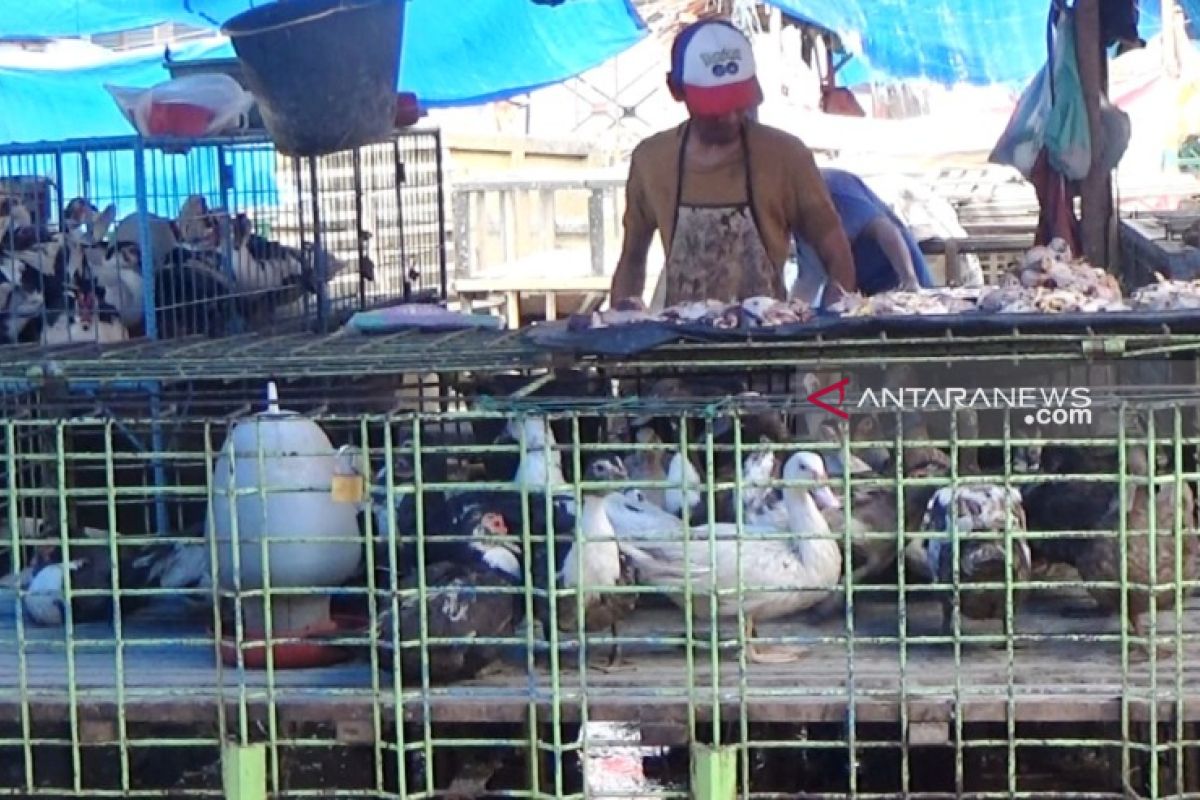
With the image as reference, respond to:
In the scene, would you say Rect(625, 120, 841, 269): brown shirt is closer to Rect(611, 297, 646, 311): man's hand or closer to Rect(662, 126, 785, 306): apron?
Rect(662, 126, 785, 306): apron

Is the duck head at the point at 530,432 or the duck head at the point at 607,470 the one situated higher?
the duck head at the point at 530,432

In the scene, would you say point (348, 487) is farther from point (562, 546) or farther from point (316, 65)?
point (316, 65)

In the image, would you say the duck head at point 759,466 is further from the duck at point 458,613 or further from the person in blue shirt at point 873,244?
the person in blue shirt at point 873,244

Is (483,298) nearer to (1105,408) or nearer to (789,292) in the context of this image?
(789,292)

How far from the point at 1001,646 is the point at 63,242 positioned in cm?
367

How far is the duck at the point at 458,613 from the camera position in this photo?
4238 millimetres

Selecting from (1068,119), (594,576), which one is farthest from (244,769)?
(1068,119)

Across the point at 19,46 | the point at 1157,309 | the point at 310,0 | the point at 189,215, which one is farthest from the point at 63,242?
the point at 19,46

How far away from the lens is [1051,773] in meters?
5.34

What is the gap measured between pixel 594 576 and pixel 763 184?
8.05ft

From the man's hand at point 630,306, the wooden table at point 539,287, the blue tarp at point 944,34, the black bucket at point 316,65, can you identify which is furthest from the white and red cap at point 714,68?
the wooden table at point 539,287

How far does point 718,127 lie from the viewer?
21.2 feet

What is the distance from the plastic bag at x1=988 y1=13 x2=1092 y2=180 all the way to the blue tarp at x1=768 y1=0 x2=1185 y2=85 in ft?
15.0

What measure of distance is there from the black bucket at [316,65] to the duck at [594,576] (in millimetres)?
2291
